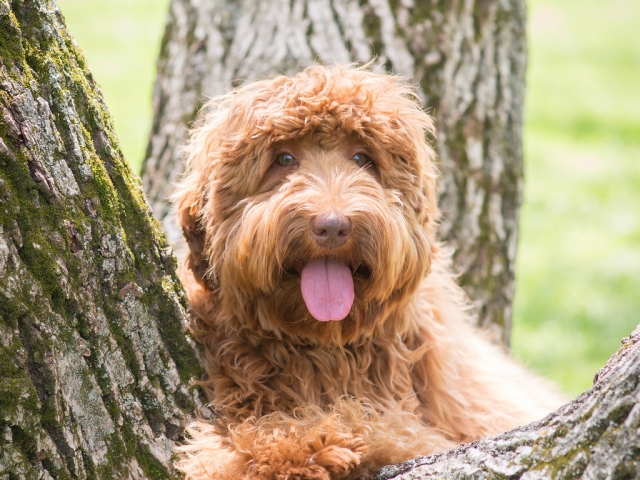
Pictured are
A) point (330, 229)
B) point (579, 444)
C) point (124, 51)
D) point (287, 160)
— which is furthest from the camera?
point (124, 51)

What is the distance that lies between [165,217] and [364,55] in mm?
1391

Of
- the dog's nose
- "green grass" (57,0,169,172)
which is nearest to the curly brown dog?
the dog's nose

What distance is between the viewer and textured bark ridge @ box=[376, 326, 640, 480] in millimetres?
1983

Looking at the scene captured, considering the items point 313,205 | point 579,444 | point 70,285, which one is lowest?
point 579,444

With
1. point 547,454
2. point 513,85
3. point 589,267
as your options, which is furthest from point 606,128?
point 547,454

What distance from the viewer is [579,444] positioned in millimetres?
2084

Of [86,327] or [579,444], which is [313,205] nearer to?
[86,327]

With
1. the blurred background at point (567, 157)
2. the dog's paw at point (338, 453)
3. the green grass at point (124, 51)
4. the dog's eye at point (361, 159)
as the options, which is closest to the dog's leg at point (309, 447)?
the dog's paw at point (338, 453)

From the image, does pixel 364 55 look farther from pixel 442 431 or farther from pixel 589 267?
pixel 589 267

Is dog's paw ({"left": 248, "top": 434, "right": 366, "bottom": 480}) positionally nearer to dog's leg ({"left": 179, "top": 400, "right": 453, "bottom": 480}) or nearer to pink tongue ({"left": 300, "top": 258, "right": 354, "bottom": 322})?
dog's leg ({"left": 179, "top": 400, "right": 453, "bottom": 480})

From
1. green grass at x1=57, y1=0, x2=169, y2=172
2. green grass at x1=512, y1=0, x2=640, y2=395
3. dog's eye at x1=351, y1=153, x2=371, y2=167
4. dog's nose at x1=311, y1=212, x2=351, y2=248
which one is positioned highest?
green grass at x1=57, y1=0, x2=169, y2=172

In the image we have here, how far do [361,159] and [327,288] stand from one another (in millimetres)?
576

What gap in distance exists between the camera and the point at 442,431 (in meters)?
3.37

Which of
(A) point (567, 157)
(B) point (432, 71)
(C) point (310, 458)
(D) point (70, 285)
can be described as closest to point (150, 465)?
(C) point (310, 458)
